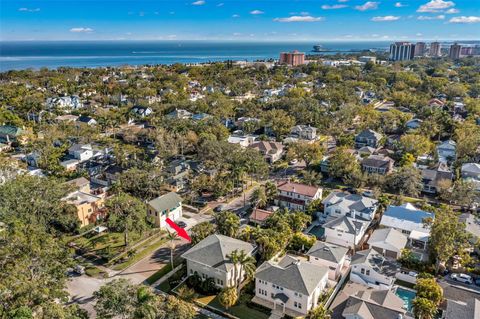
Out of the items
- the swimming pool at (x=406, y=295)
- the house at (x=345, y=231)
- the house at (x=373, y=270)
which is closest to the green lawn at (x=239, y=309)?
the house at (x=373, y=270)

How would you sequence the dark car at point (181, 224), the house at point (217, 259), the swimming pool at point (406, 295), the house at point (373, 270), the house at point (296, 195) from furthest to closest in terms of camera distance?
the house at point (296, 195), the dark car at point (181, 224), the house at point (373, 270), the house at point (217, 259), the swimming pool at point (406, 295)

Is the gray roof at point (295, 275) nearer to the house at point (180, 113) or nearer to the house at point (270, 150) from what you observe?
the house at point (270, 150)

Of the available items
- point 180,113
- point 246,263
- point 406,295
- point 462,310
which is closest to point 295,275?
point 246,263

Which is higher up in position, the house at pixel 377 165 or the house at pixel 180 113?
the house at pixel 180 113

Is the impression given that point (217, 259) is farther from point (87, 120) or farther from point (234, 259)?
point (87, 120)

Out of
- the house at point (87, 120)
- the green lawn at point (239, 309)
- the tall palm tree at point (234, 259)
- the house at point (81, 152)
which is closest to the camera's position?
the green lawn at point (239, 309)

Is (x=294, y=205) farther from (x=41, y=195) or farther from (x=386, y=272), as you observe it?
(x=41, y=195)

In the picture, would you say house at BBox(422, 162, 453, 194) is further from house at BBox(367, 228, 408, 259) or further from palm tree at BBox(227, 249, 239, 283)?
palm tree at BBox(227, 249, 239, 283)

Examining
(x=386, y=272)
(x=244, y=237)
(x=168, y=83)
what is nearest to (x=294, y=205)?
(x=244, y=237)
